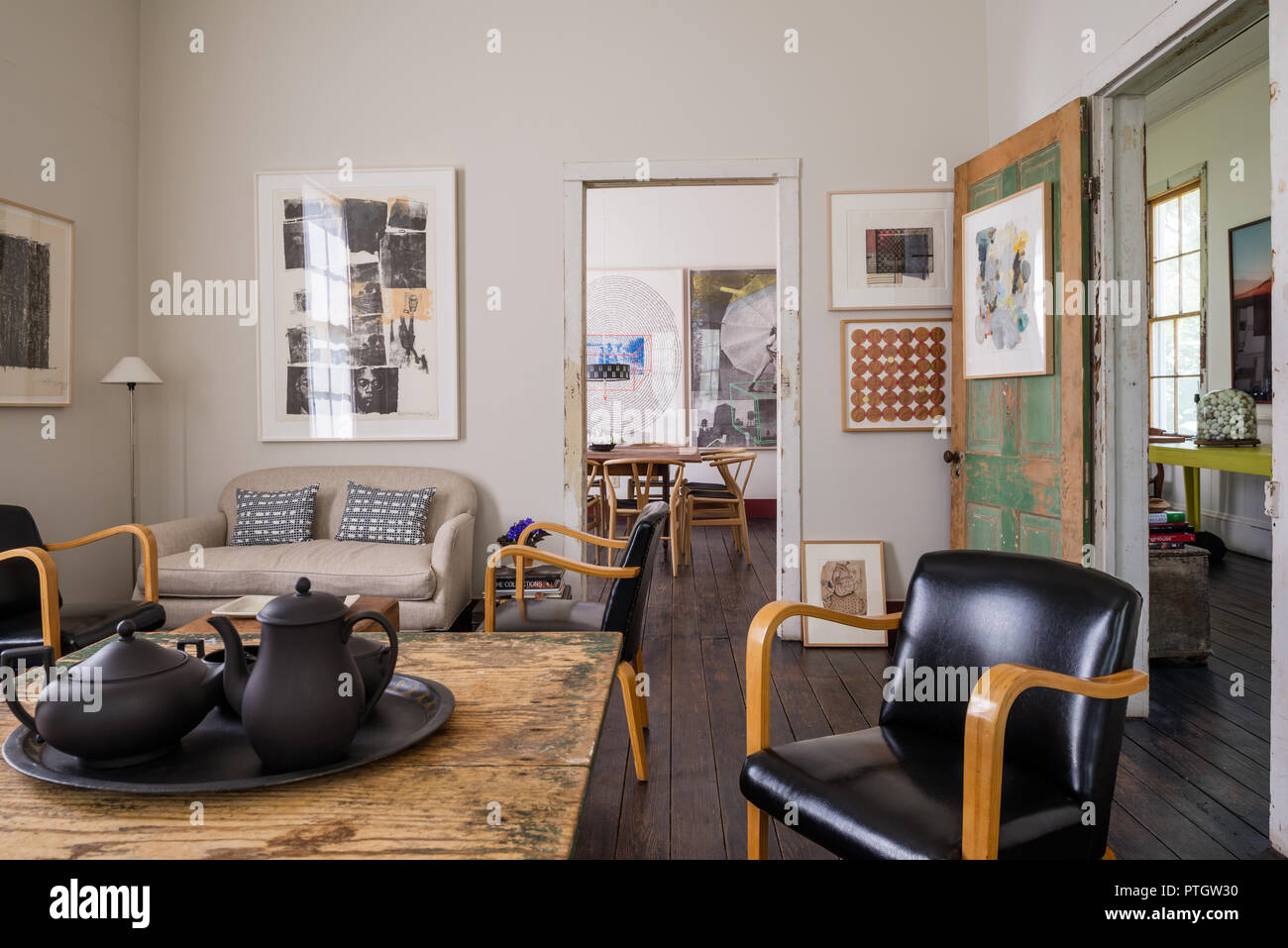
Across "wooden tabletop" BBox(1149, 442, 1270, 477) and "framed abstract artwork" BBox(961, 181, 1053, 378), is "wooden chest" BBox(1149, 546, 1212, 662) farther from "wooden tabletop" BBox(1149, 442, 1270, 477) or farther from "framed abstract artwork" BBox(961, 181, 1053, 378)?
"framed abstract artwork" BBox(961, 181, 1053, 378)

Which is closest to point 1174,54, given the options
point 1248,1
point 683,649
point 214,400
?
point 1248,1

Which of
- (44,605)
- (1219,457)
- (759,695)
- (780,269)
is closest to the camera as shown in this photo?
(759,695)

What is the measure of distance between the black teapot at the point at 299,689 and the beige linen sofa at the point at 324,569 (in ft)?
9.19

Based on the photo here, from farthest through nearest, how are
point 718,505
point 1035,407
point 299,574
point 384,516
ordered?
point 718,505
point 384,516
point 299,574
point 1035,407

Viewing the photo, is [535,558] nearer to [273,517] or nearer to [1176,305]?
[273,517]

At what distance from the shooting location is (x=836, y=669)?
386 centimetres

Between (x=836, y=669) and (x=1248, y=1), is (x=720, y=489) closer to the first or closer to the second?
(x=836, y=669)

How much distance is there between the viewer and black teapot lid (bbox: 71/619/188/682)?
3.54 ft

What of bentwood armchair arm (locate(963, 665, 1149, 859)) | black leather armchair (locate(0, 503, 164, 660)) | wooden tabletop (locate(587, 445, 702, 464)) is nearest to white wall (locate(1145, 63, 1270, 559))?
wooden tabletop (locate(587, 445, 702, 464))

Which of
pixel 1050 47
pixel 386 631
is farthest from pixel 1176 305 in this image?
pixel 386 631

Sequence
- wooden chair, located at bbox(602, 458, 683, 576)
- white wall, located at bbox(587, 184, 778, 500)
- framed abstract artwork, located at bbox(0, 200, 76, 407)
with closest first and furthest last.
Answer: framed abstract artwork, located at bbox(0, 200, 76, 407), wooden chair, located at bbox(602, 458, 683, 576), white wall, located at bbox(587, 184, 778, 500)

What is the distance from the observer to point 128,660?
1103 millimetres

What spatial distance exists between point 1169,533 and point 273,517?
14.4 ft

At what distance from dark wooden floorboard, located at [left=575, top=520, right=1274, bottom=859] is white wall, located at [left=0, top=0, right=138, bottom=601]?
297 cm
